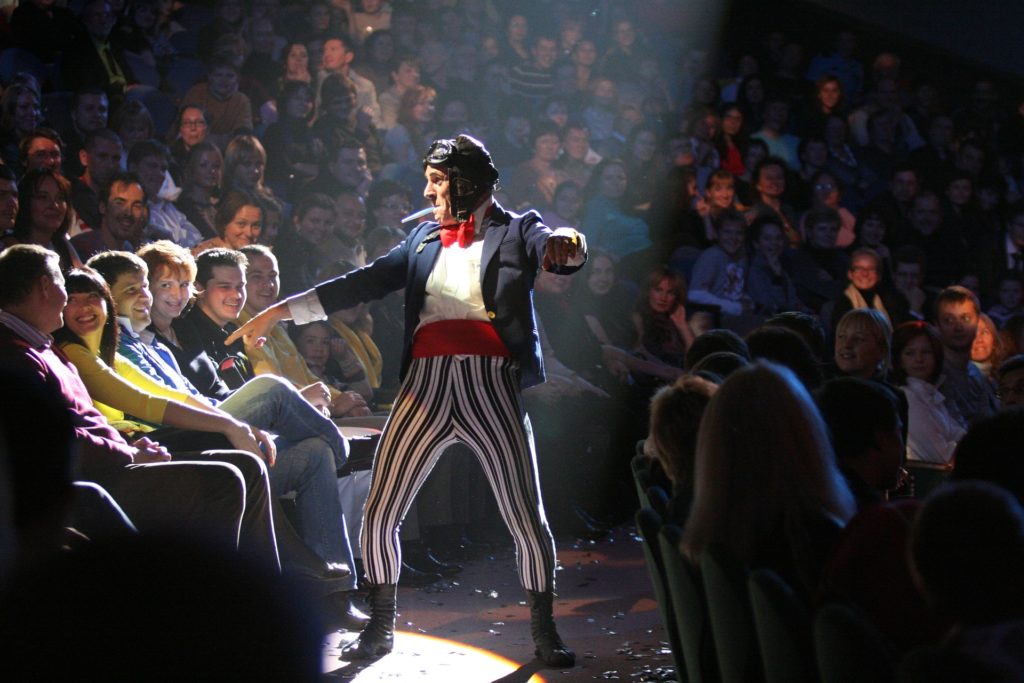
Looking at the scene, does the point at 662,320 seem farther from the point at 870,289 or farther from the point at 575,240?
the point at 575,240

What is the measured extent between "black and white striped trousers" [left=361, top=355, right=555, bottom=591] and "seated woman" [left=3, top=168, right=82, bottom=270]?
1.74 metres

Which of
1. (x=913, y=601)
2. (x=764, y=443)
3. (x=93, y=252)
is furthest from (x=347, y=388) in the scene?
(x=913, y=601)

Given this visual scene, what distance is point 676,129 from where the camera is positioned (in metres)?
7.96

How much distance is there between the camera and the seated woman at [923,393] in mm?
4531

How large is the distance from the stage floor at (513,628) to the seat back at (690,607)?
1153mm

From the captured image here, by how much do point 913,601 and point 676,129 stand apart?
6654 millimetres

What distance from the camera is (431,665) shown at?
3396 millimetres

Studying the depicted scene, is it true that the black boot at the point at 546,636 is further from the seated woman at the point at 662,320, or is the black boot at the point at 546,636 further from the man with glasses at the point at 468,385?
the seated woman at the point at 662,320

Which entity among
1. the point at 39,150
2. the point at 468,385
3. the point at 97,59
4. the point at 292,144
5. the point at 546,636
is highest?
the point at 97,59

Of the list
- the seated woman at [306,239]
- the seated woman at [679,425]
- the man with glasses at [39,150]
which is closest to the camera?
the seated woman at [679,425]

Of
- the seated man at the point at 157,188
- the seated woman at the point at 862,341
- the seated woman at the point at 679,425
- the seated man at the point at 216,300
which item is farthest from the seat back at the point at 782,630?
the seated man at the point at 157,188

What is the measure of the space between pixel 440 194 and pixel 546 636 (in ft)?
4.34

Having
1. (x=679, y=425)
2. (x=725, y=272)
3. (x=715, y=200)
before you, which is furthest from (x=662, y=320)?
(x=679, y=425)

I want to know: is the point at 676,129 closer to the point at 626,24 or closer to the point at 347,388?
the point at 626,24
